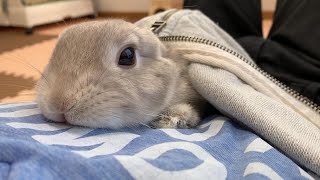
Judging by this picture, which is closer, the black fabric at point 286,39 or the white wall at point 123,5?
the black fabric at point 286,39

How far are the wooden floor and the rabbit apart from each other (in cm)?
18

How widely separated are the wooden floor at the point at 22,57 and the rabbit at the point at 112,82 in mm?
182

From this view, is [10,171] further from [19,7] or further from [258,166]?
[19,7]

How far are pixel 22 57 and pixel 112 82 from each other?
5.19 ft

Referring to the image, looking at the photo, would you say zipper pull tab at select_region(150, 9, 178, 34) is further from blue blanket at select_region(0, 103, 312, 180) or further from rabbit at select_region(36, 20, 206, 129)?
blue blanket at select_region(0, 103, 312, 180)

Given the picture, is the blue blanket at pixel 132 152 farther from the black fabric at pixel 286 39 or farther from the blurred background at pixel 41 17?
the blurred background at pixel 41 17

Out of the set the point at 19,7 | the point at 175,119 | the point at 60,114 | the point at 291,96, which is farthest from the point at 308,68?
the point at 19,7

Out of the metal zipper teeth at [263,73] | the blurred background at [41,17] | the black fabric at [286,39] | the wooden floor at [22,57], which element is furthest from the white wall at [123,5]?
the metal zipper teeth at [263,73]

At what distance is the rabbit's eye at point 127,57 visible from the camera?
0.68 metres

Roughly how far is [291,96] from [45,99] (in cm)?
46

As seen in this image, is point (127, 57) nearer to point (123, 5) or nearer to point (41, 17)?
point (41, 17)

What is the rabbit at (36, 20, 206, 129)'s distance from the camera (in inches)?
23.3

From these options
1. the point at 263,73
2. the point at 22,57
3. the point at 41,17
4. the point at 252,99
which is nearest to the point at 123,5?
the point at 41,17

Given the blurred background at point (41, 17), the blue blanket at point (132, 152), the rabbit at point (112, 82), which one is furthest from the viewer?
the blurred background at point (41, 17)
